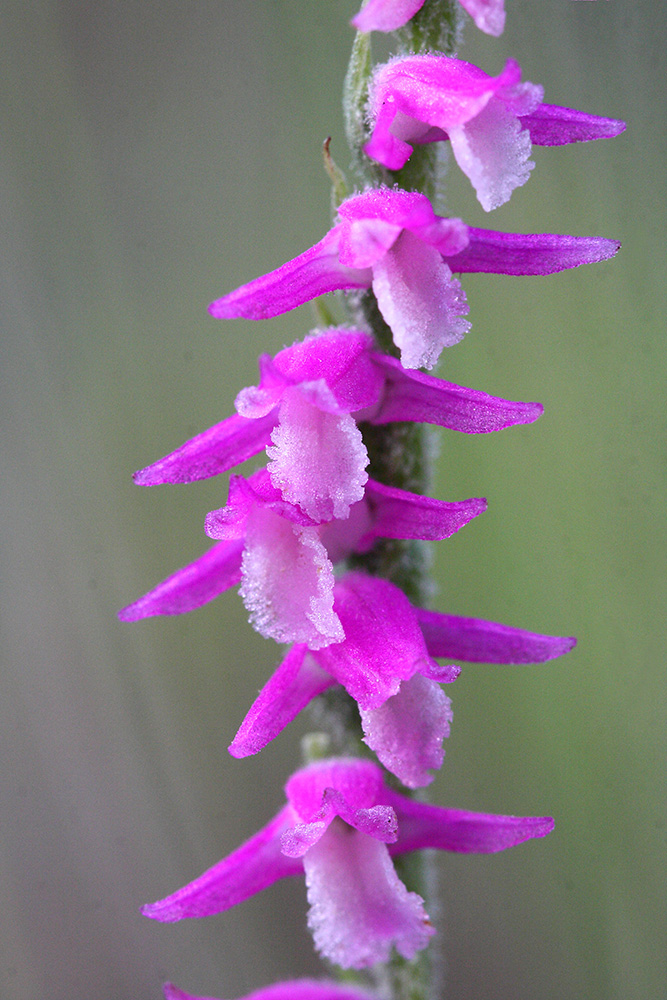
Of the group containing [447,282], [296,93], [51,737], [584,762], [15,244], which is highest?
[296,93]

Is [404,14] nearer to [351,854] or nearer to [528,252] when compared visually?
[528,252]

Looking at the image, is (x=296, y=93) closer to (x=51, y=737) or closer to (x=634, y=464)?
(x=634, y=464)

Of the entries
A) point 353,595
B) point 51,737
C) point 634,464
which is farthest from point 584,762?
point 353,595

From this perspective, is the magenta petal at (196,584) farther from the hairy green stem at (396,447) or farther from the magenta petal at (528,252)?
the magenta petal at (528,252)

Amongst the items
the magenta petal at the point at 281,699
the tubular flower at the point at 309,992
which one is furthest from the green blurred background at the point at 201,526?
the magenta petal at the point at 281,699

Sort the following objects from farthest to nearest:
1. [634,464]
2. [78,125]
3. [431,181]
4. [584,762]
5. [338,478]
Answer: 1. [78,125]
2. [584,762]
3. [634,464]
4. [431,181]
5. [338,478]

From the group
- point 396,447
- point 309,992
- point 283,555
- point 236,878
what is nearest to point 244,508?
point 283,555
